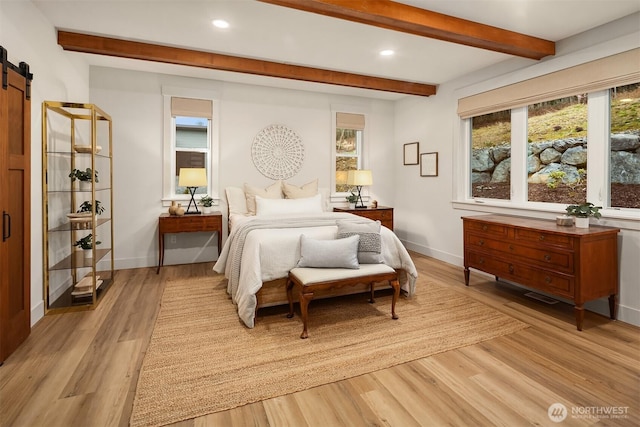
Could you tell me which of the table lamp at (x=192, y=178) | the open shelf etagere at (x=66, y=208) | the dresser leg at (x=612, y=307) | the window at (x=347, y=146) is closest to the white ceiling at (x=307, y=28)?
the open shelf etagere at (x=66, y=208)

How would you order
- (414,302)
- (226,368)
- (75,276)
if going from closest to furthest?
1. (226,368)
2. (414,302)
3. (75,276)

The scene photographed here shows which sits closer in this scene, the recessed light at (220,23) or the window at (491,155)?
the recessed light at (220,23)

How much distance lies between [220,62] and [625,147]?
13.7 feet

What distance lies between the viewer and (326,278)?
2814mm

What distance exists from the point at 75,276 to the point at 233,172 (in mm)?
2372

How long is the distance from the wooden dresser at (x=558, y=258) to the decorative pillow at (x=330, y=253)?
1.61m

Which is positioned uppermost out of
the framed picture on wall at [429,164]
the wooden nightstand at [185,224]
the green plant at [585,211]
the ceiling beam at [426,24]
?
the ceiling beam at [426,24]

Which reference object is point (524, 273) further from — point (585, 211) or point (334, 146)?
point (334, 146)

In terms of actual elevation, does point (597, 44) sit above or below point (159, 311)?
above

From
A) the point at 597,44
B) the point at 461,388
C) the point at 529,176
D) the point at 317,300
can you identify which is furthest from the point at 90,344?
the point at 597,44

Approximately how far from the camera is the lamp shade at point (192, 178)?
4.59 metres

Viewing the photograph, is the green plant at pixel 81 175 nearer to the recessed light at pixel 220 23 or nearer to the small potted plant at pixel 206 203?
the small potted plant at pixel 206 203

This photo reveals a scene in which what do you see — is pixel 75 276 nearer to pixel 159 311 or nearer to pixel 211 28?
pixel 159 311

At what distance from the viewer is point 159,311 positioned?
3.27 meters
